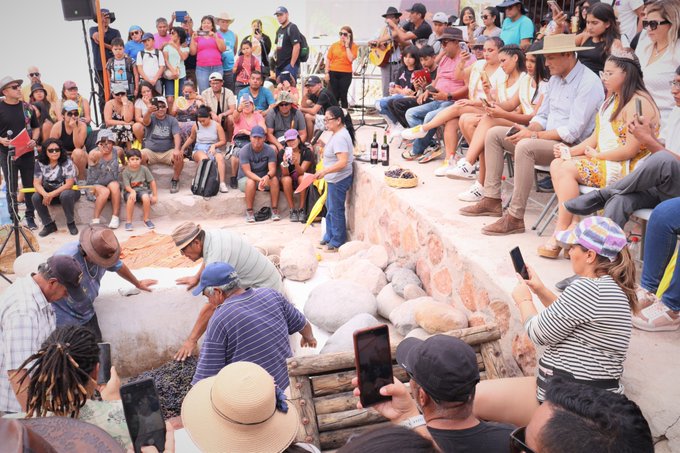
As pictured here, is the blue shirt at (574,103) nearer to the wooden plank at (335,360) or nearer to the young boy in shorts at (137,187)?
the wooden plank at (335,360)

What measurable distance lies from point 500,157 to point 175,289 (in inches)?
128

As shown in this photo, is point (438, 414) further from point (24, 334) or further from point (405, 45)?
point (405, 45)

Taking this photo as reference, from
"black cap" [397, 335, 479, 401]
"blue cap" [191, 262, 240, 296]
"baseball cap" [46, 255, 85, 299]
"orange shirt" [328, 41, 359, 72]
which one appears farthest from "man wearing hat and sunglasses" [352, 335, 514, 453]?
"orange shirt" [328, 41, 359, 72]

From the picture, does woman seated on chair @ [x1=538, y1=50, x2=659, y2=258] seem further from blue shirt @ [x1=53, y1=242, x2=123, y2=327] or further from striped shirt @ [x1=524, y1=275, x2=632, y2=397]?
blue shirt @ [x1=53, y1=242, x2=123, y2=327]

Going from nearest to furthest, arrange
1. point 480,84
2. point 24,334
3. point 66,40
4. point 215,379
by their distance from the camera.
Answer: point 215,379 → point 24,334 → point 480,84 → point 66,40

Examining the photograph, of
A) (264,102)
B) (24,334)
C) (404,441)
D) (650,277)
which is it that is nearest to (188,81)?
(264,102)

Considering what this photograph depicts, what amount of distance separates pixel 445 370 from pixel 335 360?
1351 mm

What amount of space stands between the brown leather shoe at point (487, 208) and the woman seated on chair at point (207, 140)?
5.23 meters

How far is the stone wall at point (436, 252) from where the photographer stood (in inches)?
159

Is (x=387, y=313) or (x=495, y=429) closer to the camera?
(x=495, y=429)

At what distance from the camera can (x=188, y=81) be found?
1036 cm

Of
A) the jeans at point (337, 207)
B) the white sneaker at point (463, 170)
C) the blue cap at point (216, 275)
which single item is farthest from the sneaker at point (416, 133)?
the blue cap at point (216, 275)

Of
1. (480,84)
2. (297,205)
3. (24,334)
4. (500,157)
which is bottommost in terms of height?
(297,205)

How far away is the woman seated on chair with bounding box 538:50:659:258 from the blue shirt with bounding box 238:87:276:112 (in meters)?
6.62
